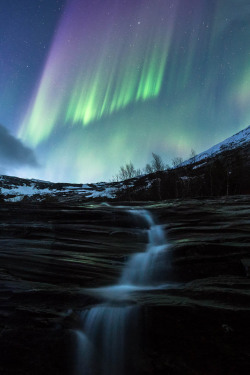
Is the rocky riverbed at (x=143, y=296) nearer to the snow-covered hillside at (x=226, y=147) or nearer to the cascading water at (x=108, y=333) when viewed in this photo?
the cascading water at (x=108, y=333)

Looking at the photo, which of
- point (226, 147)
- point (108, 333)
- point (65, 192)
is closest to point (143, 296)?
point (108, 333)

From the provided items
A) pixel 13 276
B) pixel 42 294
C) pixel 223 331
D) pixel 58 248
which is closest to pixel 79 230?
pixel 58 248

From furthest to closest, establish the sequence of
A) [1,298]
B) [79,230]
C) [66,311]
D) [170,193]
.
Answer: [170,193] < [79,230] < [1,298] < [66,311]

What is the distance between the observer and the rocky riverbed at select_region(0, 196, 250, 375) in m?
4.01

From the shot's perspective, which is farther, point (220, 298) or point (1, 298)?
point (1, 298)

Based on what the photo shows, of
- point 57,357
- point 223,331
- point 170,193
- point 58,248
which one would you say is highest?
point 170,193

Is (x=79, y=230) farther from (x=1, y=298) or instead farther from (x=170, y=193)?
(x=170, y=193)

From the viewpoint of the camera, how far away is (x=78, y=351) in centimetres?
432

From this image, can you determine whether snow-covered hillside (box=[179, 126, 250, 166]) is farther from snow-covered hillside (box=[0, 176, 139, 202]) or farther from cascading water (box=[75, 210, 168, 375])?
cascading water (box=[75, 210, 168, 375])

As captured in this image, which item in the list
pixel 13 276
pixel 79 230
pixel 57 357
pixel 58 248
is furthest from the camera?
pixel 79 230

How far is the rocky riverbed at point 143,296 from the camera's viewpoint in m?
4.01

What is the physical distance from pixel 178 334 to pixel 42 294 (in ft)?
11.0

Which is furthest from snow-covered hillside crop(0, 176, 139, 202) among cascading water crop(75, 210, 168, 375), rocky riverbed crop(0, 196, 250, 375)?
cascading water crop(75, 210, 168, 375)

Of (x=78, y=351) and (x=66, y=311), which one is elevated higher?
(x=66, y=311)
